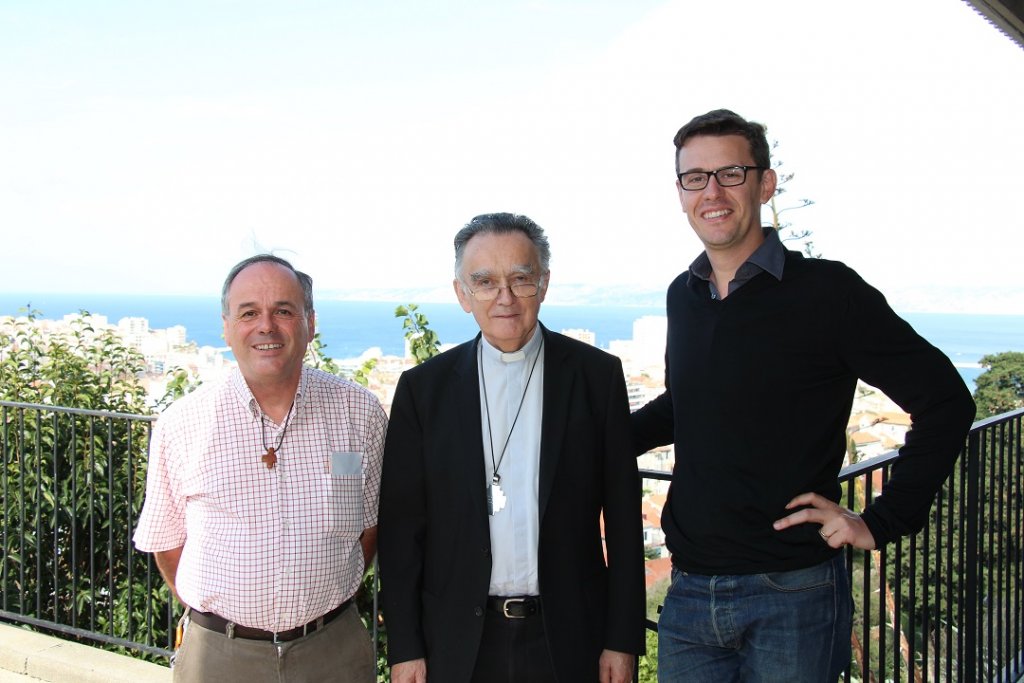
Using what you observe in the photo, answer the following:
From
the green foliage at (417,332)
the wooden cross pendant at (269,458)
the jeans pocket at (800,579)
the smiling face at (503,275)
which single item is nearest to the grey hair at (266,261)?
the wooden cross pendant at (269,458)

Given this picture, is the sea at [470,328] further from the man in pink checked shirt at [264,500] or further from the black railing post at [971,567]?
the man in pink checked shirt at [264,500]

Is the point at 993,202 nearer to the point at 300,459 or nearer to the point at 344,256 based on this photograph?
the point at 344,256

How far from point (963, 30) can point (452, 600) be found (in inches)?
2948

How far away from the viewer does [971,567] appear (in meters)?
3.26

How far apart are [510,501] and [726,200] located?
0.84 meters

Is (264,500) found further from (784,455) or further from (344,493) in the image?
(784,455)

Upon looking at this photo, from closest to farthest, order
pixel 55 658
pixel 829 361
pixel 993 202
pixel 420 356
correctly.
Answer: pixel 829 361
pixel 55 658
pixel 420 356
pixel 993 202

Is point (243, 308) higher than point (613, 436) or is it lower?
higher

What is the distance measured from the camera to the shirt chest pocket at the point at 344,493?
2029 mm

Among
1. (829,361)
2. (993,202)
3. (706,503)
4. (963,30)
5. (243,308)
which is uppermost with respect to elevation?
(963,30)

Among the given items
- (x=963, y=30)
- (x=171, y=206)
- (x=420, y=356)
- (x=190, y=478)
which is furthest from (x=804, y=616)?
(x=171, y=206)

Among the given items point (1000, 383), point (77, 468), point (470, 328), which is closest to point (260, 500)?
point (77, 468)

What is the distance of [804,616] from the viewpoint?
175 centimetres

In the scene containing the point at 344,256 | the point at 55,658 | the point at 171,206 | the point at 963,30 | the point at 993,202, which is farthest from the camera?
the point at 344,256
